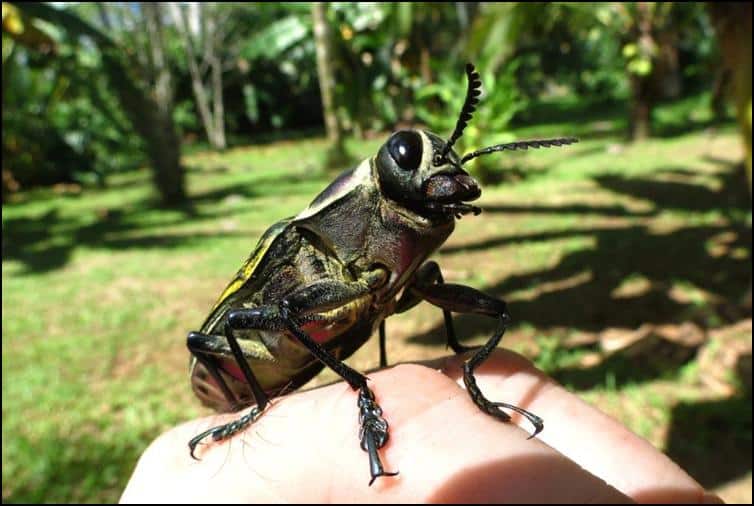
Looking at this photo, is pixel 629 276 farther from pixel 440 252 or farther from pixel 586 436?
pixel 586 436

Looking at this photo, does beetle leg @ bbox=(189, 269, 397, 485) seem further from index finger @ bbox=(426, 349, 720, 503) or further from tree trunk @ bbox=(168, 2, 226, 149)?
tree trunk @ bbox=(168, 2, 226, 149)

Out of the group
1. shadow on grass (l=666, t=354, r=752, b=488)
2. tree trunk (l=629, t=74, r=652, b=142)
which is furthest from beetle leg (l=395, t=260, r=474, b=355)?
tree trunk (l=629, t=74, r=652, b=142)

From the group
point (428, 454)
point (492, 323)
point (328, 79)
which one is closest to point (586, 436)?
point (428, 454)

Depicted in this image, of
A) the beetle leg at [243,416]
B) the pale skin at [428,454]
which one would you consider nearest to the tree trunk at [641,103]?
the pale skin at [428,454]

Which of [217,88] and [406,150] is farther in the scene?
[217,88]

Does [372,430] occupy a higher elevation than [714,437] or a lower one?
higher

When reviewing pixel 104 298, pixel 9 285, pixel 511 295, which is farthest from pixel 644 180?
pixel 9 285
